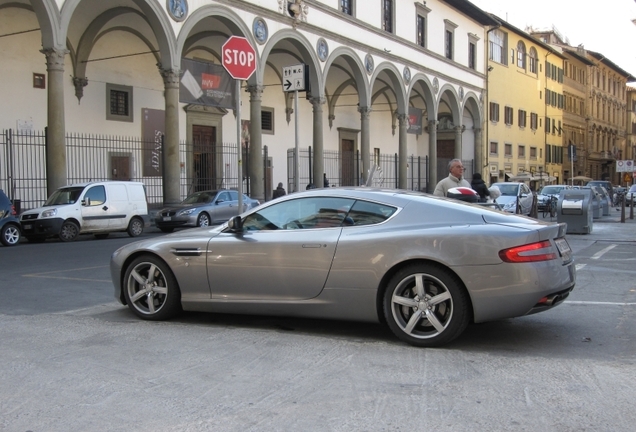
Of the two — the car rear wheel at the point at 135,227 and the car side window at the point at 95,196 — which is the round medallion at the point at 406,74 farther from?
the car side window at the point at 95,196

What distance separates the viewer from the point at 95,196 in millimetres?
18219

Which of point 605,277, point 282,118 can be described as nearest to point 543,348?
point 605,277

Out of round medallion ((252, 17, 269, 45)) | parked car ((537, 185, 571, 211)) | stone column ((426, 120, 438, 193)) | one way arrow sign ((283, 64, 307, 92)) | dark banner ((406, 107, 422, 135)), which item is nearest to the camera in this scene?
one way arrow sign ((283, 64, 307, 92))

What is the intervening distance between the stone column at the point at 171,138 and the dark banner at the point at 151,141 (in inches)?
134

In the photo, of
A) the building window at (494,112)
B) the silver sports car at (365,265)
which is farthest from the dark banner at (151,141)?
the building window at (494,112)

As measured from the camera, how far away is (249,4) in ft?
80.1

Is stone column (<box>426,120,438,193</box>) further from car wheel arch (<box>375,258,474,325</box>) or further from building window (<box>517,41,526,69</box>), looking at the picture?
car wheel arch (<box>375,258,474,325</box>)

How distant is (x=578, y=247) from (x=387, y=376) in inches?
472

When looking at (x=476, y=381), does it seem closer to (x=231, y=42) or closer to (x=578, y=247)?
(x=231, y=42)

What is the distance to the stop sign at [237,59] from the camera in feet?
38.3

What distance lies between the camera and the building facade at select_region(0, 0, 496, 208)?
21531 mm

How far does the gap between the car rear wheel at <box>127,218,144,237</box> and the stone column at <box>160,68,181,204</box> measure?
10.3 ft

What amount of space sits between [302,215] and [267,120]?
27.8 meters

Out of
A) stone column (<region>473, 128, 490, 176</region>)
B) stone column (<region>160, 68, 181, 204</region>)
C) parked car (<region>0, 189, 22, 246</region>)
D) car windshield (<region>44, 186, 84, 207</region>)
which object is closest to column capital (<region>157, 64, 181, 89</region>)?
stone column (<region>160, 68, 181, 204</region>)
